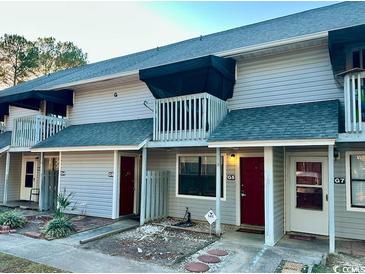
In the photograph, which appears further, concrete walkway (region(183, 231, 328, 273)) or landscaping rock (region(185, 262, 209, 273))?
concrete walkway (region(183, 231, 328, 273))

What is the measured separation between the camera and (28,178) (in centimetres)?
1569

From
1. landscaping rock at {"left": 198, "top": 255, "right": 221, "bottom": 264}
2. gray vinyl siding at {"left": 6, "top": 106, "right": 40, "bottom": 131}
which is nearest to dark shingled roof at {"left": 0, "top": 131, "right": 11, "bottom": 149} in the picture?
gray vinyl siding at {"left": 6, "top": 106, "right": 40, "bottom": 131}

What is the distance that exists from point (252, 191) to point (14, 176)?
41.7ft

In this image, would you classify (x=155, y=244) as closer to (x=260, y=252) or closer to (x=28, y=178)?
(x=260, y=252)

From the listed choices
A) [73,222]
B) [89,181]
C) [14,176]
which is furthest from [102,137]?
[14,176]

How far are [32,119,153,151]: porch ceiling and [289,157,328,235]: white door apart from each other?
4.86 m

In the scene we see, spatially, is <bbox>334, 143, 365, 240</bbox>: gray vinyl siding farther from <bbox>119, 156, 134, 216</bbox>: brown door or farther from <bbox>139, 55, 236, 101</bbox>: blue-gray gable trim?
<bbox>119, 156, 134, 216</bbox>: brown door

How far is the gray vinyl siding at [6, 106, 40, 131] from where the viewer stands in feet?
52.4

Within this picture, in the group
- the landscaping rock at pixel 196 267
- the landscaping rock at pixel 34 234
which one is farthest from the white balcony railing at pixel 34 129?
the landscaping rock at pixel 196 267

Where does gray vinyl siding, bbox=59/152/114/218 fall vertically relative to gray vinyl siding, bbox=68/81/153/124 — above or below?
below

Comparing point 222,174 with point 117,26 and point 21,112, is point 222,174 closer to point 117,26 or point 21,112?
point 117,26

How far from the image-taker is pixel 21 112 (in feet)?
53.7

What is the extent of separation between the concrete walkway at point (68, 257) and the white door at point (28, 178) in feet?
25.6

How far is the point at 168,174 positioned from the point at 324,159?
5.31 metres
